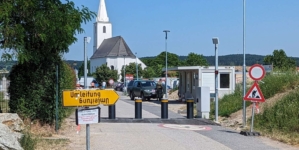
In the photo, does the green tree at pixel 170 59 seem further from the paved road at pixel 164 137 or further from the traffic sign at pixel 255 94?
the traffic sign at pixel 255 94

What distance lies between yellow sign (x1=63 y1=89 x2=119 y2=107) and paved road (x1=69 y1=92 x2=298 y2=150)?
3.24 metres

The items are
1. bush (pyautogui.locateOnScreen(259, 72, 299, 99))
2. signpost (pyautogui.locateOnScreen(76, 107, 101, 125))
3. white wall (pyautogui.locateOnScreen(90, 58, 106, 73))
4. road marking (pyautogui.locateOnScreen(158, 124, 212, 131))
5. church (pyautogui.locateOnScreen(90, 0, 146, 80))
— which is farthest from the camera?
white wall (pyautogui.locateOnScreen(90, 58, 106, 73))

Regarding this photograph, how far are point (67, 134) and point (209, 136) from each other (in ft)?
14.5

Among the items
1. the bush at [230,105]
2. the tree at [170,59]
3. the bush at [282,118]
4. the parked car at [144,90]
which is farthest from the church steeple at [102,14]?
the bush at [282,118]

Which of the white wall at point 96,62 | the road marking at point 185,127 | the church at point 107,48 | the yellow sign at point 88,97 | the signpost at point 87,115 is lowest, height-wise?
the road marking at point 185,127

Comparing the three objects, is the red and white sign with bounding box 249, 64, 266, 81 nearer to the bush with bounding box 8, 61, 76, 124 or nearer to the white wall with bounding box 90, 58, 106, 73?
the bush with bounding box 8, 61, 76, 124

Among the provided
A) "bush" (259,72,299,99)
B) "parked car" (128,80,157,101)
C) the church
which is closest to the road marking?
"bush" (259,72,299,99)

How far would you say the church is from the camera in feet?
439

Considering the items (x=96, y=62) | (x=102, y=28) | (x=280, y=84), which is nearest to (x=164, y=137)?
(x=280, y=84)

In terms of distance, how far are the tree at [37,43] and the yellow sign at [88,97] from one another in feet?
14.5

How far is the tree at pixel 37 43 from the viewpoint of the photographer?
1352cm

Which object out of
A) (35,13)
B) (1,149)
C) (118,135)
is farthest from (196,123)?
(1,149)

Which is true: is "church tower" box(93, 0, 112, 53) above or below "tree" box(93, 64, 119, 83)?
above

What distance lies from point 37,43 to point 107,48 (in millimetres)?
127719
